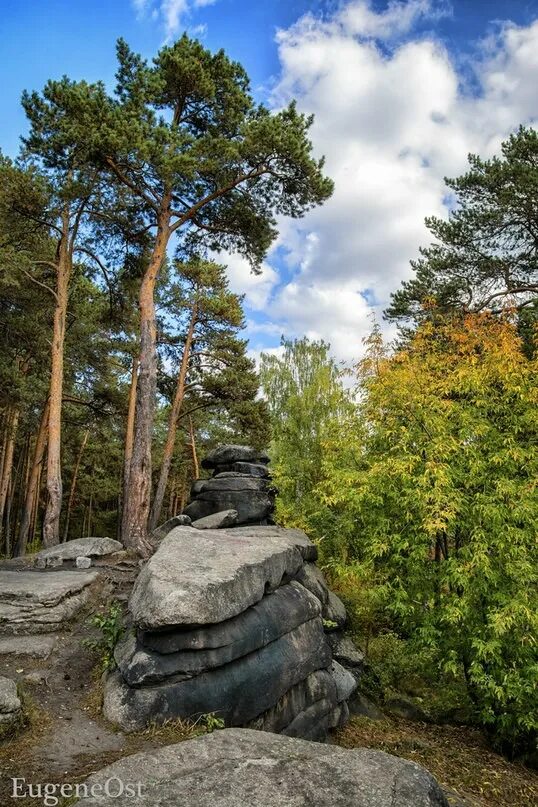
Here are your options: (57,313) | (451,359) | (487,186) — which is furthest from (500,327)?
(57,313)

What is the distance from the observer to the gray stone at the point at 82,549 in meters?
11.0

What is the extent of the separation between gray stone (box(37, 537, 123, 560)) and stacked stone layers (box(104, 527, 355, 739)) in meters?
3.88

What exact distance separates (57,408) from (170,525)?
217 inches

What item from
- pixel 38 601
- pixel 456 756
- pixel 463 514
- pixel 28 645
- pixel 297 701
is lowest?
pixel 456 756

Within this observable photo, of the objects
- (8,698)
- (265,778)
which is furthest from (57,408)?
(265,778)

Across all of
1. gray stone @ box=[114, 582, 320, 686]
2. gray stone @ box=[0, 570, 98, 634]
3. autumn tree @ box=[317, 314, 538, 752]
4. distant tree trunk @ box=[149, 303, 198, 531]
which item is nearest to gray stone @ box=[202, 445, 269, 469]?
autumn tree @ box=[317, 314, 538, 752]

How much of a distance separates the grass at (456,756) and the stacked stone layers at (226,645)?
0.78 m

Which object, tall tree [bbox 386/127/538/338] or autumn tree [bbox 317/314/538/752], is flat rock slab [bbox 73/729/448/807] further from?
tall tree [bbox 386/127/538/338]

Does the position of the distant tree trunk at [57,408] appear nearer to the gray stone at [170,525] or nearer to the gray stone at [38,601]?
the gray stone at [170,525]

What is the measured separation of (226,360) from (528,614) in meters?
16.5

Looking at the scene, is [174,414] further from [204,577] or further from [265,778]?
[265,778]

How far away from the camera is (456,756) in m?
7.75

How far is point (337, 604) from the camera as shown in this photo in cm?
1049

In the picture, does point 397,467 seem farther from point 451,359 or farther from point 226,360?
point 226,360
